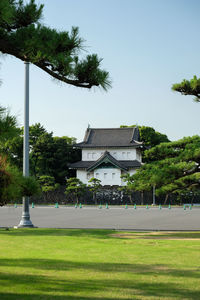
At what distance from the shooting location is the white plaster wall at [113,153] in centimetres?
5715

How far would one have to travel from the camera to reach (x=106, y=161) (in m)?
55.1

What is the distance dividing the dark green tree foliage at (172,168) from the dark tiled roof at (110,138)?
43.6 metres

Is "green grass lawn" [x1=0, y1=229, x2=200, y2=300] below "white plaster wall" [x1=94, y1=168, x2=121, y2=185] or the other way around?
below

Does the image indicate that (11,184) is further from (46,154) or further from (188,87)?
(46,154)

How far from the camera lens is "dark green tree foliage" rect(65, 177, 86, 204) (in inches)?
1922

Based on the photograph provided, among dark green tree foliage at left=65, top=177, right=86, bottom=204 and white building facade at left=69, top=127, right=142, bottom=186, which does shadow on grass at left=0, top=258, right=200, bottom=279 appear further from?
white building facade at left=69, top=127, right=142, bottom=186

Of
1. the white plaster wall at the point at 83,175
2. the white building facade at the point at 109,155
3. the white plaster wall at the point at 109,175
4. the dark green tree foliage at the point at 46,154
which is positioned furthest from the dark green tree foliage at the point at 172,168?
the white plaster wall at the point at 83,175

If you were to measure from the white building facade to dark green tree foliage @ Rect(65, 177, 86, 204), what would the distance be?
6032mm

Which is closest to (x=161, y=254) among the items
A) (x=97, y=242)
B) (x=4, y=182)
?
(x=97, y=242)

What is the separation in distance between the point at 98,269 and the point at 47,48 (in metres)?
3.75

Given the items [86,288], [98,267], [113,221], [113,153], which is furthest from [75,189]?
[86,288]

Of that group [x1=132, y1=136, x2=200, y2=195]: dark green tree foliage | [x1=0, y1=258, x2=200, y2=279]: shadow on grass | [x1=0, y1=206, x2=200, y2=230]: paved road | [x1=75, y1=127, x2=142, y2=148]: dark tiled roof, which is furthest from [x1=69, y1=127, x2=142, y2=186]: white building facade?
[x1=0, y1=258, x2=200, y2=279]: shadow on grass

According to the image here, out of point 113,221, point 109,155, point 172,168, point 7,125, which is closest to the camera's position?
point 7,125

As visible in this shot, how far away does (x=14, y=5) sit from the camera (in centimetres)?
673
